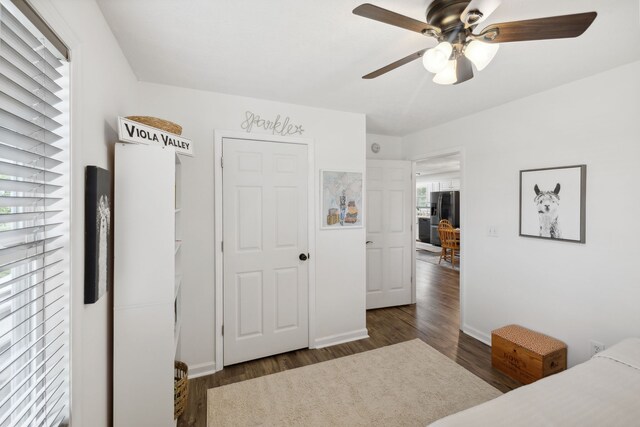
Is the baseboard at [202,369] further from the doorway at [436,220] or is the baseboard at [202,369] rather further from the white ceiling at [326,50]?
the doorway at [436,220]

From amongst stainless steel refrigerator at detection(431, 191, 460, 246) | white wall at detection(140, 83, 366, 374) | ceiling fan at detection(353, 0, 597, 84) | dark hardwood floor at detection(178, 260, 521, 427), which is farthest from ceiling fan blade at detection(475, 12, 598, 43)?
stainless steel refrigerator at detection(431, 191, 460, 246)

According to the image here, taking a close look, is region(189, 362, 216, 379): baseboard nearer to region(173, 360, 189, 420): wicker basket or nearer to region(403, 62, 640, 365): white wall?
region(173, 360, 189, 420): wicker basket

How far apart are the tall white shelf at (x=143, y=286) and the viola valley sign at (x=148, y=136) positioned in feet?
0.17

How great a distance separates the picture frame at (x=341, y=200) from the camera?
9.57 ft

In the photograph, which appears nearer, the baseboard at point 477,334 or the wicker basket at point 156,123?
the wicker basket at point 156,123

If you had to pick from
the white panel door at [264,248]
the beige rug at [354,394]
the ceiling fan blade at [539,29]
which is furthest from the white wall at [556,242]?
the white panel door at [264,248]

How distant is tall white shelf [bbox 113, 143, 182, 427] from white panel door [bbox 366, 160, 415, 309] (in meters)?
2.75

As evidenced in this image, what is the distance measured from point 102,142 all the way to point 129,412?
57.5 inches

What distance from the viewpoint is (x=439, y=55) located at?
4.15ft

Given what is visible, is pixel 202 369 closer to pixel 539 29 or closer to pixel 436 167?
pixel 539 29

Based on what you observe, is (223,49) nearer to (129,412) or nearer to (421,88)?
(421,88)

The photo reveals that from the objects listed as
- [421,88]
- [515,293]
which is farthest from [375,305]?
[421,88]

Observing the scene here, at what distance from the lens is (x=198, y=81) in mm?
2232

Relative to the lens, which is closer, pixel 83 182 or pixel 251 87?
pixel 83 182
